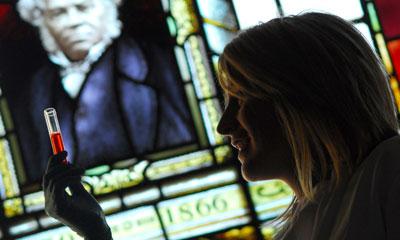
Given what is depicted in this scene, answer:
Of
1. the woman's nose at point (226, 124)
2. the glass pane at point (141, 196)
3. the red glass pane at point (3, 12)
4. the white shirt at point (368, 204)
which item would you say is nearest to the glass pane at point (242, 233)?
the glass pane at point (141, 196)

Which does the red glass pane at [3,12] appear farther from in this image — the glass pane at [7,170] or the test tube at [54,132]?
the test tube at [54,132]

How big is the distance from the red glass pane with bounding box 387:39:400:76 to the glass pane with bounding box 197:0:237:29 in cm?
66

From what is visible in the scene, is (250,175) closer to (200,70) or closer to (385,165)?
(385,165)

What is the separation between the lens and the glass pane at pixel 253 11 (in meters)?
3.30

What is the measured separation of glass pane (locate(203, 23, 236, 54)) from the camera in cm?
324

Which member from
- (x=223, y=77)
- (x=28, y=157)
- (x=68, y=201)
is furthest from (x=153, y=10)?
(x=223, y=77)

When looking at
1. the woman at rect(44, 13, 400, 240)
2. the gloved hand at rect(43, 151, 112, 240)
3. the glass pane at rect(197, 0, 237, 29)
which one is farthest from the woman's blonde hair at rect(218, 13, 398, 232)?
the glass pane at rect(197, 0, 237, 29)

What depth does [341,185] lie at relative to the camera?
1.08m

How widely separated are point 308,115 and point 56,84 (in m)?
2.24

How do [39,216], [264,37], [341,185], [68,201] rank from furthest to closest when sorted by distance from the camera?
[39,216], [68,201], [264,37], [341,185]

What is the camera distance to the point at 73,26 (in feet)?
10.7

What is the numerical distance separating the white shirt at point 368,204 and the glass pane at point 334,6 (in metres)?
2.33

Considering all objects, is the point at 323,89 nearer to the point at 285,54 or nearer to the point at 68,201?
the point at 285,54

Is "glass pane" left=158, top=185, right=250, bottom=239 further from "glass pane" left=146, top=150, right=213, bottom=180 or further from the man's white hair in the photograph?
the man's white hair
